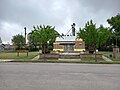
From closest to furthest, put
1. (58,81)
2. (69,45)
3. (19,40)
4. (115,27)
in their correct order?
(58,81)
(69,45)
(115,27)
(19,40)

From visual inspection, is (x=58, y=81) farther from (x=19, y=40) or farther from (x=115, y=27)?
(x=19, y=40)

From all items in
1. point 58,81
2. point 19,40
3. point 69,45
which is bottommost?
point 58,81

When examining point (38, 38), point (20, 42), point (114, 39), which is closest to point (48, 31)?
point (38, 38)


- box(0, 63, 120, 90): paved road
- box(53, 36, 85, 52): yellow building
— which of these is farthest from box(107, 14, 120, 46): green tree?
box(0, 63, 120, 90): paved road

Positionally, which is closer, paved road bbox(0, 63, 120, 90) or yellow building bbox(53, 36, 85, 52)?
paved road bbox(0, 63, 120, 90)

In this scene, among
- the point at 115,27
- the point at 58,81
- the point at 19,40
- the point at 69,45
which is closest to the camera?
the point at 58,81

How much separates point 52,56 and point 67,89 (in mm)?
25739

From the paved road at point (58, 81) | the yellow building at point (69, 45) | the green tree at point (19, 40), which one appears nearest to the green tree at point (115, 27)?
the yellow building at point (69, 45)

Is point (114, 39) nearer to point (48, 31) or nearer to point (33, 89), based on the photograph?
point (48, 31)

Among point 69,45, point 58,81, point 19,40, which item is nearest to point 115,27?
point 69,45

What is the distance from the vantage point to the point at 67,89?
8609 mm

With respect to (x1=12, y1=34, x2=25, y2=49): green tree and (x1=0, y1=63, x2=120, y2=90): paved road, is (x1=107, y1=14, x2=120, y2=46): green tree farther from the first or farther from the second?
(x1=0, y1=63, x2=120, y2=90): paved road

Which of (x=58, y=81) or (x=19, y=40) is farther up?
(x=19, y=40)

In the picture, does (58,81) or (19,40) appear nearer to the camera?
(58,81)
